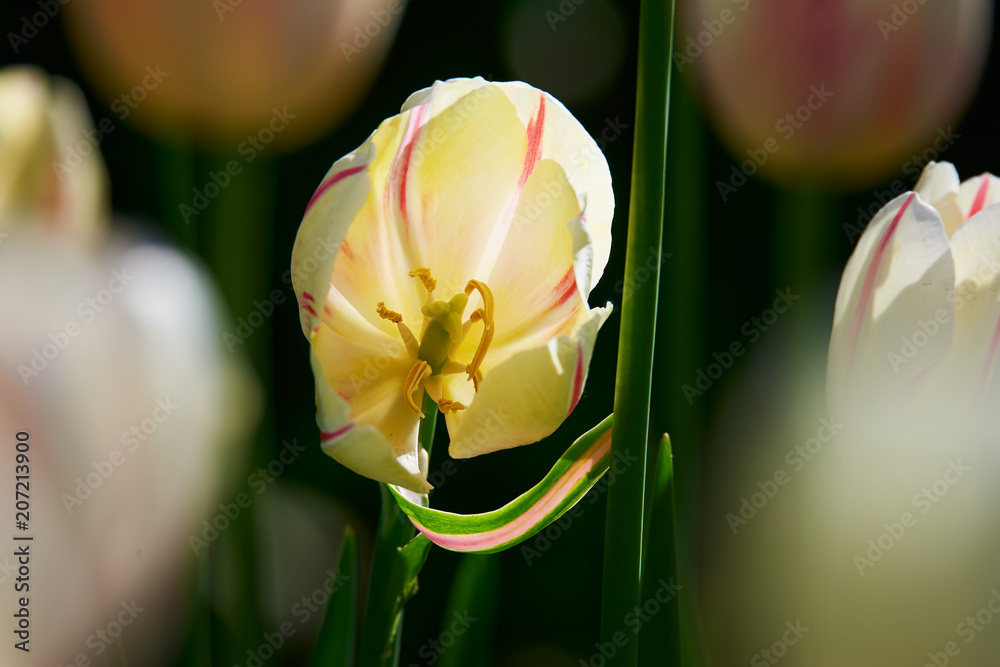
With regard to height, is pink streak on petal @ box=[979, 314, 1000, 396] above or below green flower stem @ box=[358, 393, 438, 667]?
above

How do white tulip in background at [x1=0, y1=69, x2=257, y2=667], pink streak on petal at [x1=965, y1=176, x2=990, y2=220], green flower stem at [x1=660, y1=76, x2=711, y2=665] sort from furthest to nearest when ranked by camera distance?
green flower stem at [x1=660, y1=76, x2=711, y2=665]
pink streak on petal at [x1=965, y1=176, x2=990, y2=220]
white tulip in background at [x1=0, y1=69, x2=257, y2=667]

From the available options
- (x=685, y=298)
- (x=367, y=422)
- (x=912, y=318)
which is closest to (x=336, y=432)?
(x=367, y=422)

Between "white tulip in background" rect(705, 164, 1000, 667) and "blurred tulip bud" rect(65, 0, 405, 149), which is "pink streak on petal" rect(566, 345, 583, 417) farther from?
Result: "blurred tulip bud" rect(65, 0, 405, 149)

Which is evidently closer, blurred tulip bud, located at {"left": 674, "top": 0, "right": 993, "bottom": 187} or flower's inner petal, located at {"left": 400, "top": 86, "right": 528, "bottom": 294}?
flower's inner petal, located at {"left": 400, "top": 86, "right": 528, "bottom": 294}

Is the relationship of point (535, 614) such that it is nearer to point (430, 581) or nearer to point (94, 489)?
point (430, 581)

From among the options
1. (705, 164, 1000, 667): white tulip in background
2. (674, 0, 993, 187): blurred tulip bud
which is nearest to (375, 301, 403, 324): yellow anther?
(705, 164, 1000, 667): white tulip in background

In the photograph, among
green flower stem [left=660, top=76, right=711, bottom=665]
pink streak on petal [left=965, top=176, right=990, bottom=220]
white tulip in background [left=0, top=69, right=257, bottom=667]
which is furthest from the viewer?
green flower stem [left=660, top=76, right=711, bottom=665]

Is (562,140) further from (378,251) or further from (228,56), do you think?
(228,56)
